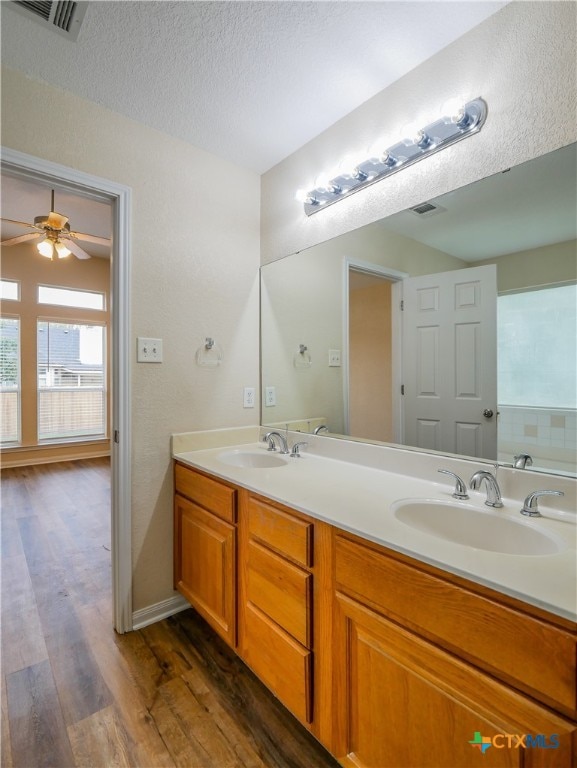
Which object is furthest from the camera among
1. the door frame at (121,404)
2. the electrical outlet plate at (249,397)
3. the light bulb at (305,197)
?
the electrical outlet plate at (249,397)

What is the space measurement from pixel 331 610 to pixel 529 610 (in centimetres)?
54

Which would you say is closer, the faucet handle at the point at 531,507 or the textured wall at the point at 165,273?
the faucet handle at the point at 531,507

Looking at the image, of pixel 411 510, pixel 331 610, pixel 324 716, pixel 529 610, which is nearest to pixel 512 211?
pixel 411 510

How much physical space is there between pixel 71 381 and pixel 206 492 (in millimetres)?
4457

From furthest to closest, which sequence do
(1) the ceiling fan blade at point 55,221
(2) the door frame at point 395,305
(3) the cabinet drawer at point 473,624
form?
(1) the ceiling fan blade at point 55,221, (2) the door frame at point 395,305, (3) the cabinet drawer at point 473,624

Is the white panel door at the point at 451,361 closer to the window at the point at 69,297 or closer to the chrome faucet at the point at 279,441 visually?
the chrome faucet at the point at 279,441

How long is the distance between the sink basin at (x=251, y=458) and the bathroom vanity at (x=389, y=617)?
27cm

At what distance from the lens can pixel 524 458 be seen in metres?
1.19

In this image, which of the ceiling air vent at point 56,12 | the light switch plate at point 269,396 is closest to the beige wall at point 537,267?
the light switch plate at point 269,396

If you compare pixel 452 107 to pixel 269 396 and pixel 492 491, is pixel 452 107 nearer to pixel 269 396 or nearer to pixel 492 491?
pixel 492 491

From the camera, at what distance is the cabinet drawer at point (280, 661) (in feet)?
3.67

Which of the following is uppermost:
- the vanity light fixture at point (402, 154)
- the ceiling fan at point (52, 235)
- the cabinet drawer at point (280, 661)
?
the ceiling fan at point (52, 235)

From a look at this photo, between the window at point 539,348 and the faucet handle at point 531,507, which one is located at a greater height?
the window at point 539,348

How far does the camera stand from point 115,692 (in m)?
1.39
